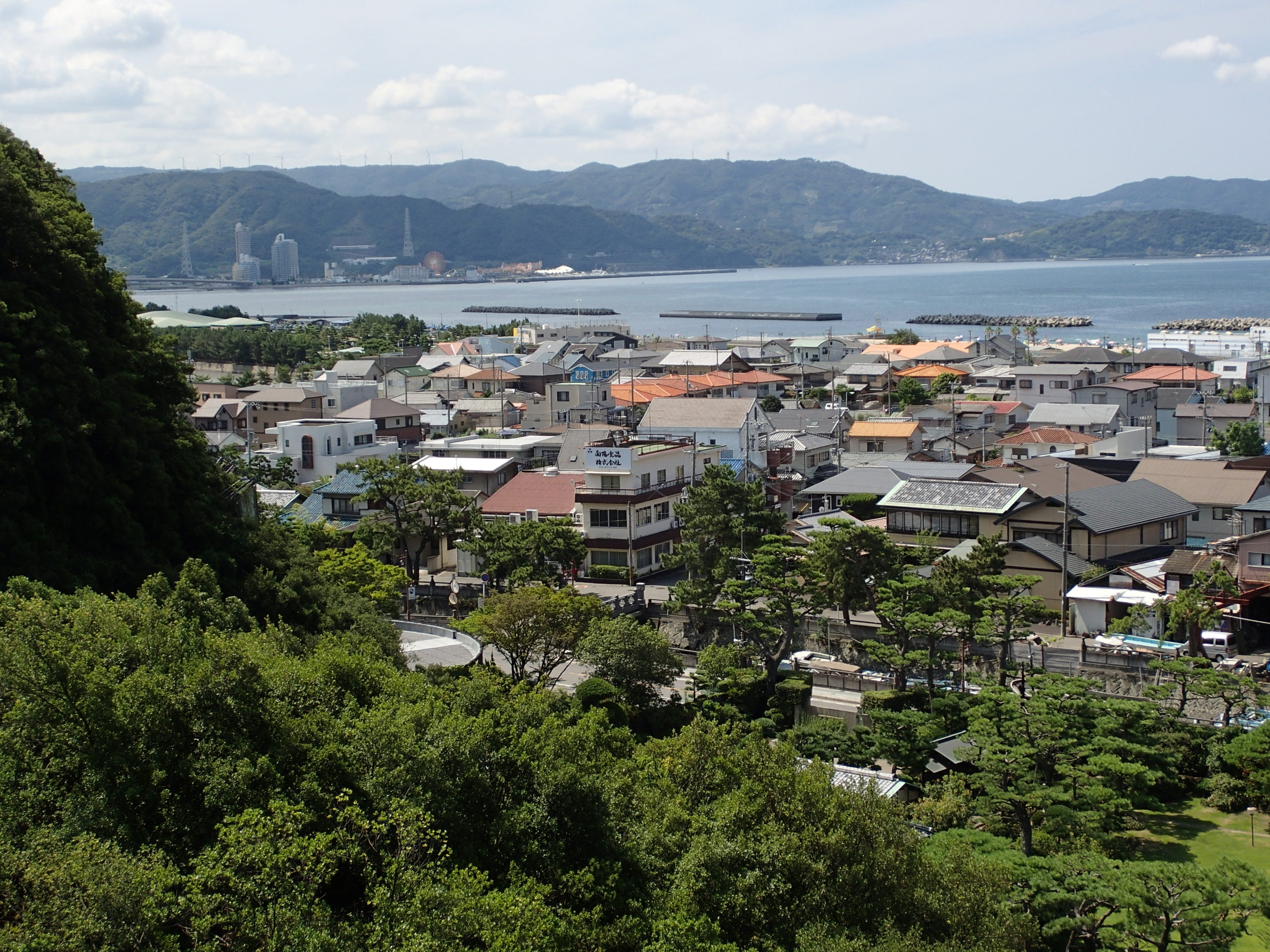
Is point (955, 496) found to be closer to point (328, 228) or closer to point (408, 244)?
point (408, 244)

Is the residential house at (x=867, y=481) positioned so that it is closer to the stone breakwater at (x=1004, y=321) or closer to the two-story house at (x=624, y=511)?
the two-story house at (x=624, y=511)

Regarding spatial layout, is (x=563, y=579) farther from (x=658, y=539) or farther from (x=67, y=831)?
(x=67, y=831)

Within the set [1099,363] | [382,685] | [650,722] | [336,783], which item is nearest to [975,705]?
[650,722]

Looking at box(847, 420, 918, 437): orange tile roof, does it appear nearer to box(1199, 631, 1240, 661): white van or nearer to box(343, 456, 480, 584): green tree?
box(343, 456, 480, 584): green tree

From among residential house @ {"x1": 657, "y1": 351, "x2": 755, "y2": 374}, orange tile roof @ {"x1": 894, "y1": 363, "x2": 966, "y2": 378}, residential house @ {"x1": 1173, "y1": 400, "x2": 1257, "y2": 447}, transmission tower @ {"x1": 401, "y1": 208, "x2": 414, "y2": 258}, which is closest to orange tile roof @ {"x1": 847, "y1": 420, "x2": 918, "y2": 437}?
residential house @ {"x1": 1173, "y1": 400, "x2": 1257, "y2": 447}

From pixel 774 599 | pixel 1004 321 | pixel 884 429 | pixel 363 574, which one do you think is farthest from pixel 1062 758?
pixel 1004 321

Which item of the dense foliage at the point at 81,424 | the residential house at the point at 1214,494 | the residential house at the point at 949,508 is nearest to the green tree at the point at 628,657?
the dense foliage at the point at 81,424
